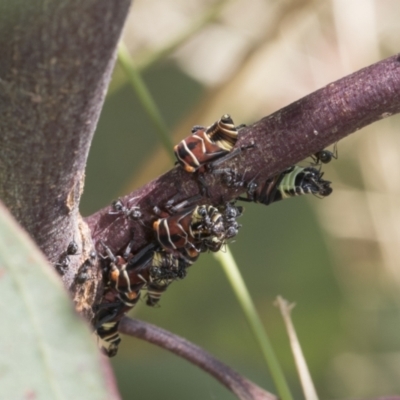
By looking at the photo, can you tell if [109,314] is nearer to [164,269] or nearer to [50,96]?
[164,269]

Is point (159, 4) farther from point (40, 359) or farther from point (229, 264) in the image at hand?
point (40, 359)

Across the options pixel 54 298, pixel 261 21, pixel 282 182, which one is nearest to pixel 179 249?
pixel 282 182

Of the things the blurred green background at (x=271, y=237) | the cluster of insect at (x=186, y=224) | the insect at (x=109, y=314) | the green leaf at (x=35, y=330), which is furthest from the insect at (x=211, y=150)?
the blurred green background at (x=271, y=237)

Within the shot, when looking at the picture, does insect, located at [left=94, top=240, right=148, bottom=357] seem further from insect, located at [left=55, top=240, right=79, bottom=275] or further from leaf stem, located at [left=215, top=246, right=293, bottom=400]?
leaf stem, located at [left=215, top=246, right=293, bottom=400]

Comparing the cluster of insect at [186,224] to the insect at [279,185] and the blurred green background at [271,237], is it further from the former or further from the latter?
the blurred green background at [271,237]

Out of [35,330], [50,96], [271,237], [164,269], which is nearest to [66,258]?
[164,269]

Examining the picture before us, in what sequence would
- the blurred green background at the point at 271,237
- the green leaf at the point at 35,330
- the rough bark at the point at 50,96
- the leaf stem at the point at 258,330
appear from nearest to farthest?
Result: 1. the green leaf at the point at 35,330
2. the rough bark at the point at 50,96
3. the leaf stem at the point at 258,330
4. the blurred green background at the point at 271,237
